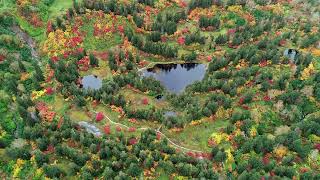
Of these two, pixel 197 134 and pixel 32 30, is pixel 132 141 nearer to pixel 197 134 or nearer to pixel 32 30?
pixel 197 134

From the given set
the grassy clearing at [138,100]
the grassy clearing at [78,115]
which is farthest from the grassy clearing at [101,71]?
the grassy clearing at [78,115]

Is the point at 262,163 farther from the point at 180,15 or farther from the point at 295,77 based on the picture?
the point at 180,15

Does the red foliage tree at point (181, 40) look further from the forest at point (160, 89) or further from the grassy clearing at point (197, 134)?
the grassy clearing at point (197, 134)

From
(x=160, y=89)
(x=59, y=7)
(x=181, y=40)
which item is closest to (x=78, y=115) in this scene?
(x=160, y=89)

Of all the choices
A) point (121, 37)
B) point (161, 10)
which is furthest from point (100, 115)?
point (161, 10)

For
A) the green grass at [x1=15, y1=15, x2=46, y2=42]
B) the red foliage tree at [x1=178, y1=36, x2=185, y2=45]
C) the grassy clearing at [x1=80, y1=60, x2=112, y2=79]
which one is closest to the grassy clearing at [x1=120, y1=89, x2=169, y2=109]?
the grassy clearing at [x1=80, y1=60, x2=112, y2=79]

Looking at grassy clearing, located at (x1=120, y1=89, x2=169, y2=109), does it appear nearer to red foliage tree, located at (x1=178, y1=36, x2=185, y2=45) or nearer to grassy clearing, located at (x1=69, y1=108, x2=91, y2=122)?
grassy clearing, located at (x1=69, y1=108, x2=91, y2=122)
